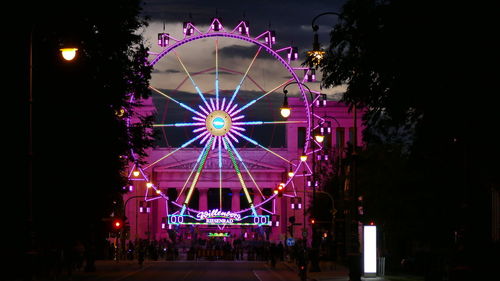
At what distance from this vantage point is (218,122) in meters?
98.5

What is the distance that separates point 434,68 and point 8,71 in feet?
52.2

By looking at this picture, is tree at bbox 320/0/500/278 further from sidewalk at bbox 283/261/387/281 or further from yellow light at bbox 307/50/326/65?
sidewalk at bbox 283/261/387/281

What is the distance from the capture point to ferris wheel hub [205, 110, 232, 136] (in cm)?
9825

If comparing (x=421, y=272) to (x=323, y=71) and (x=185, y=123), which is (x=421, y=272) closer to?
(x=323, y=71)

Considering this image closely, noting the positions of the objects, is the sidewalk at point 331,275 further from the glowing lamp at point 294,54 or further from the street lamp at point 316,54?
the glowing lamp at point 294,54

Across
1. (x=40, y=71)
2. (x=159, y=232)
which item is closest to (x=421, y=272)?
(x=40, y=71)

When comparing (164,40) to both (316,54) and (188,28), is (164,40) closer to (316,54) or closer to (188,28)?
(188,28)

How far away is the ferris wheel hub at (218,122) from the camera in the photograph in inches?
3868

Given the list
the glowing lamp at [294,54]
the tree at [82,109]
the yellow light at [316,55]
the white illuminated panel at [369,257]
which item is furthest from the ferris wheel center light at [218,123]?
the yellow light at [316,55]

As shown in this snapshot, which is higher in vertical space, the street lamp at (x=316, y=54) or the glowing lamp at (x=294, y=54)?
the glowing lamp at (x=294, y=54)

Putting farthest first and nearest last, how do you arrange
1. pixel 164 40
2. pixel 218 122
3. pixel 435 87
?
pixel 218 122 < pixel 164 40 < pixel 435 87

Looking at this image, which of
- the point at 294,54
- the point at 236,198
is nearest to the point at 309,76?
the point at 294,54

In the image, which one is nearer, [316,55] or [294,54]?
[316,55]

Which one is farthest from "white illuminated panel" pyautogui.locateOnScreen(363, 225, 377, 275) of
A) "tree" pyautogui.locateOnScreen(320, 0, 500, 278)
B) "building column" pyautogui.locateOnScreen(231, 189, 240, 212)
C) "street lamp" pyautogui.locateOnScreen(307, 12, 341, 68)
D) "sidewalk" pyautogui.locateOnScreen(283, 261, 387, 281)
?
"building column" pyautogui.locateOnScreen(231, 189, 240, 212)
